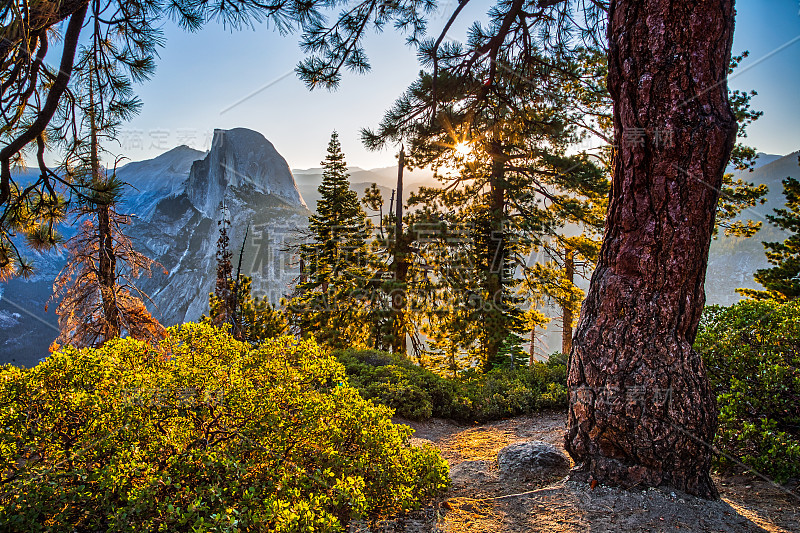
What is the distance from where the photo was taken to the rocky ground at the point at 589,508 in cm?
234

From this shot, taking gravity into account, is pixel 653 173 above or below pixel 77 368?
above

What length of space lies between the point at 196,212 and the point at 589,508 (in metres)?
85.3

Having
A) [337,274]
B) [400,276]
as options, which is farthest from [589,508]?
[337,274]

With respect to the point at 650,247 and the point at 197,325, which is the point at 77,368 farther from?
the point at 650,247

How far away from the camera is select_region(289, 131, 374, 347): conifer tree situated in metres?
10.6

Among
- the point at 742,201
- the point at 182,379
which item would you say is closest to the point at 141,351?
the point at 182,379

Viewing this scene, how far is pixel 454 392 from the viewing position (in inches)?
263

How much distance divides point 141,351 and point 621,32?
12.5ft

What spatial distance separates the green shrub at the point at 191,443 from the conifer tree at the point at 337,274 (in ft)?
26.1

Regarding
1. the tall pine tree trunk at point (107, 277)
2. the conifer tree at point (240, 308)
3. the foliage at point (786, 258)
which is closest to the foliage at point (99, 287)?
the tall pine tree trunk at point (107, 277)

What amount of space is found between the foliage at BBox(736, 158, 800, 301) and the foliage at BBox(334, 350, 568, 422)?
7.86 metres

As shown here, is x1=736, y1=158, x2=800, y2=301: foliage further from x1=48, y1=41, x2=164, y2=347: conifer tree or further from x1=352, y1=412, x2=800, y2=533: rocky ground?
x1=48, y1=41, x2=164, y2=347: conifer tree

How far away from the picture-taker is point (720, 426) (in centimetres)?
323

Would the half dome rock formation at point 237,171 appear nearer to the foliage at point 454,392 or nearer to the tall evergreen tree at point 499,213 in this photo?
the tall evergreen tree at point 499,213
